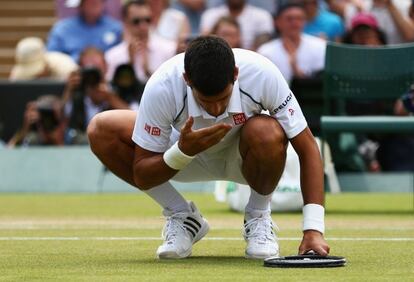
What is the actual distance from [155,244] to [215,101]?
5.63 feet

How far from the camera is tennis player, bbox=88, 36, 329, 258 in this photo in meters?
5.09

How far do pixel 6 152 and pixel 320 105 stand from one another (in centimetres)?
338

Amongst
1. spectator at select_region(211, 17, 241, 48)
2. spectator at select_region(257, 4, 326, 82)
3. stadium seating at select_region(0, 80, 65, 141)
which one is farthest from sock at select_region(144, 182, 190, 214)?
stadium seating at select_region(0, 80, 65, 141)

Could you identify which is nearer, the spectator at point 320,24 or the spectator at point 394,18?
the spectator at point 394,18

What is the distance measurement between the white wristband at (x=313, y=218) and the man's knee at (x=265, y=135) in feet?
1.02

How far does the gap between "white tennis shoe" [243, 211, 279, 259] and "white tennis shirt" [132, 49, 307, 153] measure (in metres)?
0.62

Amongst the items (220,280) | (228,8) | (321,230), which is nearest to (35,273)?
(220,280)

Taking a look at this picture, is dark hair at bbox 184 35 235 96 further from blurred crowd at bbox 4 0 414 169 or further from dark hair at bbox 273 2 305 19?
dark hair at bbox 273 2 305 19

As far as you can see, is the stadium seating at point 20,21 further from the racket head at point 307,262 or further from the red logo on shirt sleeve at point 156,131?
the racket head at point 307,262

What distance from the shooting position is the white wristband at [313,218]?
5.34 metres

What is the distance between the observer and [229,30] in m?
12.9

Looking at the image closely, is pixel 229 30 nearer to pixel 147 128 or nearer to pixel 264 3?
pixel 264 3

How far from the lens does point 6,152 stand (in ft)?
41.6

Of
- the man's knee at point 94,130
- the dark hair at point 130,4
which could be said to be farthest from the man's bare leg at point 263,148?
the dark hair at point 130,4
